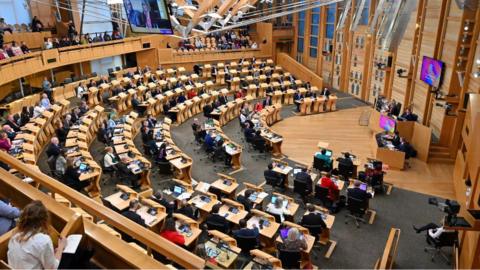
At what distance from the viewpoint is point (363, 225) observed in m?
9.80

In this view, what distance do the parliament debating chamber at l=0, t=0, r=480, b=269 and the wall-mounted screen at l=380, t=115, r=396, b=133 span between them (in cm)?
14

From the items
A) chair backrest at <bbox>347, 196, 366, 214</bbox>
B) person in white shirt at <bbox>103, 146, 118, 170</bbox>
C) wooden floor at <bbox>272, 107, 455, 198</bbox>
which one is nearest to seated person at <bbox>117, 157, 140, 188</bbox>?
person in white shirt at <bbox>103, 146, 118, 170</bbox>

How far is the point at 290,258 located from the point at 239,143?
838cm

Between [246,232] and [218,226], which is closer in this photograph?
[246,232]

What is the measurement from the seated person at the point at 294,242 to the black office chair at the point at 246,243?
73 centimetres

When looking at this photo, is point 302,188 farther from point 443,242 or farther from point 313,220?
point 443,242

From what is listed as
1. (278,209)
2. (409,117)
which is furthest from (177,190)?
(409,117)

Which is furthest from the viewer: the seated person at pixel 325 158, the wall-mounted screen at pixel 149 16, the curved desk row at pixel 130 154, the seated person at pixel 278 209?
the seated person at pixel 325 158

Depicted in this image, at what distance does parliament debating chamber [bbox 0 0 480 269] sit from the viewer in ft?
15.3

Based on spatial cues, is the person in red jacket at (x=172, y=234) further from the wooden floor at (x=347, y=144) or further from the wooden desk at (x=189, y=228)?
the wooden floor at (x=347, y=144)

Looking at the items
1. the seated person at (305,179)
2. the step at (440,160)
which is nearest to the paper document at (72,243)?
the seated person at (305,179)

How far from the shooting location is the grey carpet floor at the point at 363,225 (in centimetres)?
848

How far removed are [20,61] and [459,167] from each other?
1668 cm

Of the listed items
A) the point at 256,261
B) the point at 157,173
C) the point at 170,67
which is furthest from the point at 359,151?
the point at 170,67
